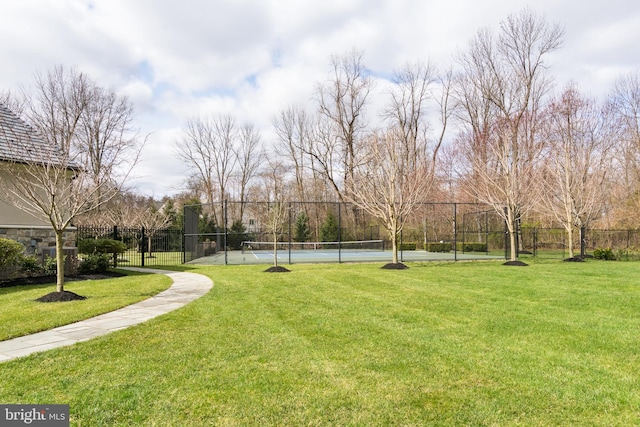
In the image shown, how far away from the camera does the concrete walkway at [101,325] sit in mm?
A: 4297

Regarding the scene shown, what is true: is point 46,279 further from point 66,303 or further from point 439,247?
point 439,247

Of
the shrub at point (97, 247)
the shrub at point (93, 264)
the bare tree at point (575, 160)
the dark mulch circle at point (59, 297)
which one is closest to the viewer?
the dark mulch circle at point (59, 297)

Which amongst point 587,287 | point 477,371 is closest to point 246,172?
point 587,287

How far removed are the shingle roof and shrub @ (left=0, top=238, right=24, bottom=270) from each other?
200cm

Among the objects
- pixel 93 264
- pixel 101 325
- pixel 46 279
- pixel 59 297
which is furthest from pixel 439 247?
pixel 101 325

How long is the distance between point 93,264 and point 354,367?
1062 centimetres

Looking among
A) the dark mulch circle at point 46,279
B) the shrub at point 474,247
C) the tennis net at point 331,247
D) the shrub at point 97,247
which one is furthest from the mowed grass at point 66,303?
the shrub at point 474,247

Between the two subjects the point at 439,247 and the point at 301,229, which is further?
the point at 301,229

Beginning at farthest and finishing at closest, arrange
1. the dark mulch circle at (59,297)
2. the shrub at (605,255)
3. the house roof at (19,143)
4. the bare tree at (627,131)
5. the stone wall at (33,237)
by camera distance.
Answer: the bare tree at (627,131) < the shrub at (605,255) < the stone wall at (33,237) < the house roof at (19,143) < the dark mulch circle at (59,297)

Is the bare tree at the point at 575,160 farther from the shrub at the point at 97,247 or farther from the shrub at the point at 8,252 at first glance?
the shrub at the point at 8,252

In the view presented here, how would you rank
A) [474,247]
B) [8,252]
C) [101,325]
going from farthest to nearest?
1. [474,247]
2. [8,252]
3. [101,325]

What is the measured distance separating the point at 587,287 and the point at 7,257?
1331 cm

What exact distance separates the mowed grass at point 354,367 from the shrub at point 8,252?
577 centimetres

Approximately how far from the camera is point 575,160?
19078 mm
